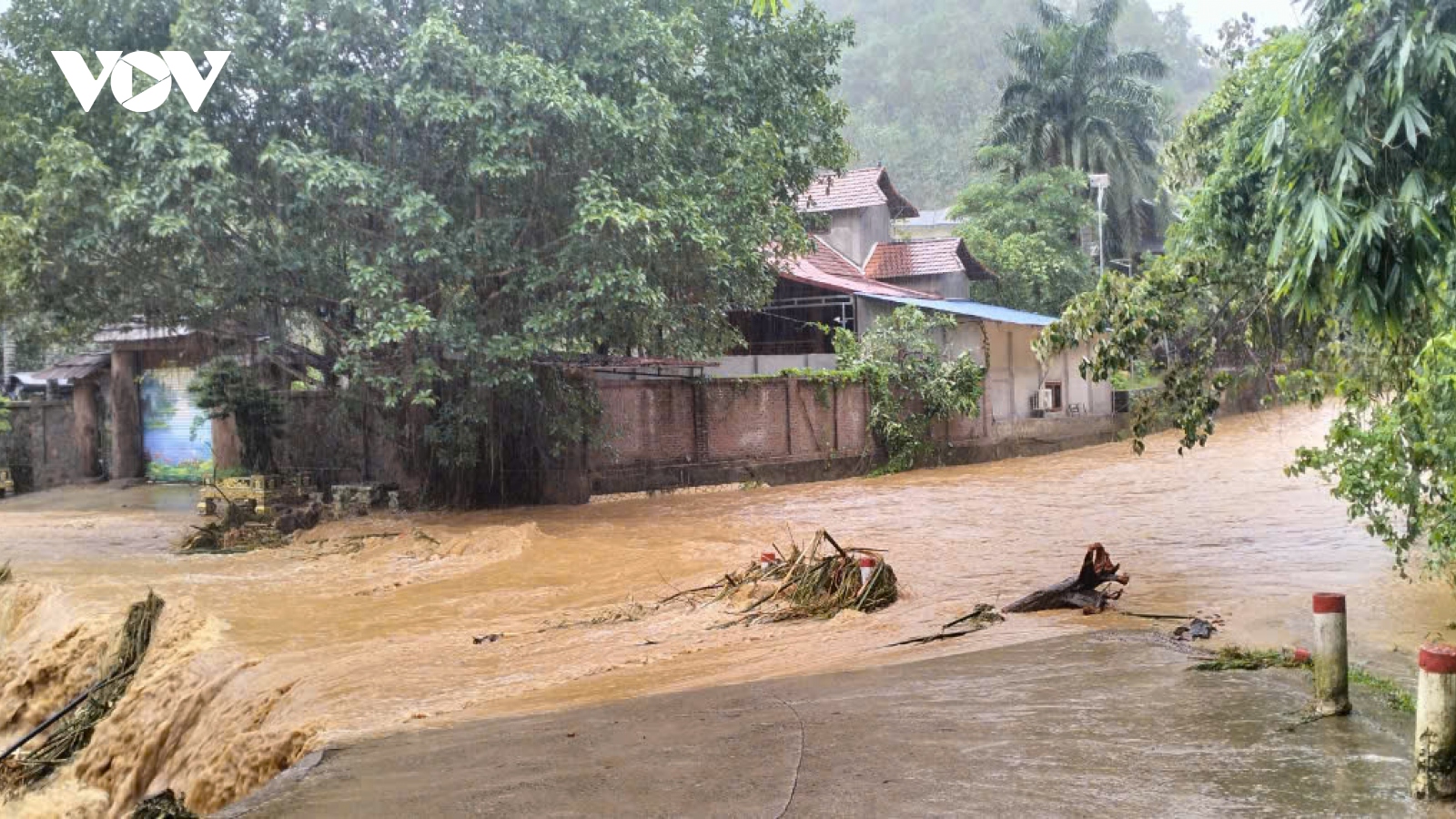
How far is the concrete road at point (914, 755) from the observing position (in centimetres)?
504

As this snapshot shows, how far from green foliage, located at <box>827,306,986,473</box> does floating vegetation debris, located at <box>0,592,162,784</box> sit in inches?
659

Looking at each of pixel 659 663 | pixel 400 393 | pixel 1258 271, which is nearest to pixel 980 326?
pixel 400 393

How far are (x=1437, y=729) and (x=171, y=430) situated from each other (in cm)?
2449

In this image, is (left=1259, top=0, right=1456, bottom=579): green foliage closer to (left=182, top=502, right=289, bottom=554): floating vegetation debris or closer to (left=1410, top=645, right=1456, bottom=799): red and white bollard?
(left=1410, top=645, right=1456, bottom=799): red and white bollard

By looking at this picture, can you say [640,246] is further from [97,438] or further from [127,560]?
[97,438]

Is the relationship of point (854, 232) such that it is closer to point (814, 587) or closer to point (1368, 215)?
point (814, 587)

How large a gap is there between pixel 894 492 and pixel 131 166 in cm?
1252

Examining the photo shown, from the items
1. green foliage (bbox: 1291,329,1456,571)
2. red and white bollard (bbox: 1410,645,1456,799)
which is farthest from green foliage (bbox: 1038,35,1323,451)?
red and white bollard (bbox: 1410,645,1456,799)

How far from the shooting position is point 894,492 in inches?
832

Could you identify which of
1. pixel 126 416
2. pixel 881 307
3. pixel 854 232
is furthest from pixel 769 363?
pixel 126 416

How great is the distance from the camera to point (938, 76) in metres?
68.9

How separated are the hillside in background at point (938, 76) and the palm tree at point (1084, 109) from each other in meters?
18.8

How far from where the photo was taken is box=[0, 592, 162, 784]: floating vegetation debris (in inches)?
356

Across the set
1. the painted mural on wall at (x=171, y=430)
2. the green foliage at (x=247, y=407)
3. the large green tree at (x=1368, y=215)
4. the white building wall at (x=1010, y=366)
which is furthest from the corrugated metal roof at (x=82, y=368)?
the large green tree at (x=1368, y=215)
